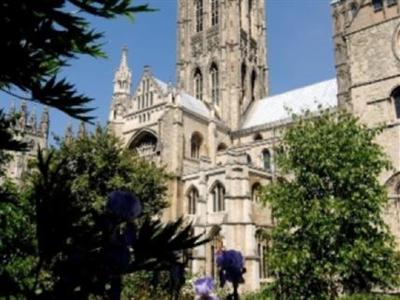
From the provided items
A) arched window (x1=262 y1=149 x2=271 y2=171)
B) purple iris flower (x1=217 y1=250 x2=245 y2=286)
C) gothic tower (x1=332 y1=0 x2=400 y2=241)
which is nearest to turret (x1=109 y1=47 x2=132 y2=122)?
arched window (x1=262 y1=149 x2=271 y2=171)

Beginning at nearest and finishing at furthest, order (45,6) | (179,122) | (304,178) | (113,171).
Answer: (45,6) → (304,178) → (113,171) → (179,122)

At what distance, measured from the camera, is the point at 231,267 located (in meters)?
3.33

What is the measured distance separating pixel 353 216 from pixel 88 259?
50.7ft

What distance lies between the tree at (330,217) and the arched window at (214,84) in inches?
1342

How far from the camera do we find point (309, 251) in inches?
643

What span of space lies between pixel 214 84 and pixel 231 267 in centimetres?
4969

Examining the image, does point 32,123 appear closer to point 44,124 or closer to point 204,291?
point 44,124

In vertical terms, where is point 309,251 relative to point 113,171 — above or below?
below

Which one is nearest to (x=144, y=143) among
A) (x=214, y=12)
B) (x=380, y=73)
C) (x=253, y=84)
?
(x=253, y=84)

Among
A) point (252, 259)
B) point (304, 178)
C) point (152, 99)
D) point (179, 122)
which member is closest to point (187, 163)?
point (179, 122)

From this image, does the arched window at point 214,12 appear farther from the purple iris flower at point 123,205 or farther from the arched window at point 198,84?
the purple iris flower at point 123,205

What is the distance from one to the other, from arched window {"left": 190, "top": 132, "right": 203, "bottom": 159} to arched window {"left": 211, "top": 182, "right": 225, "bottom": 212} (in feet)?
24.3

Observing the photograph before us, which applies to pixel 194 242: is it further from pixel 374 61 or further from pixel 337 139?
pixel 374 61

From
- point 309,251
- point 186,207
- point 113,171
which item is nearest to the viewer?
point 309,251
